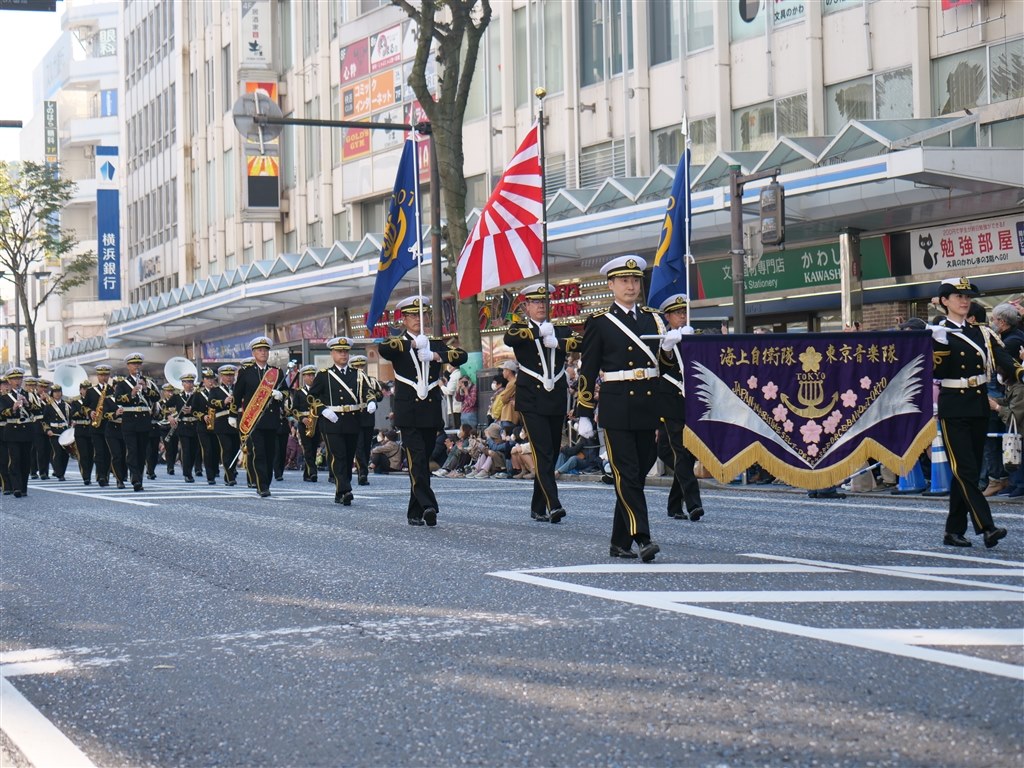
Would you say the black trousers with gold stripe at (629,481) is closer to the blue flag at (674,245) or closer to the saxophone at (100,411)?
the blue flag at (674,245)

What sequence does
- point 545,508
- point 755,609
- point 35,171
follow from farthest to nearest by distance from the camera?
point 35,171 < point 545,508 < point 755,609

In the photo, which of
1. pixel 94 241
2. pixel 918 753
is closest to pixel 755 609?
pixel 918 753

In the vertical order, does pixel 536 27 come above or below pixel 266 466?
above

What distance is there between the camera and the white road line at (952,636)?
20.3 feet

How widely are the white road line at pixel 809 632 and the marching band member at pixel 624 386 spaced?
1.19 meters

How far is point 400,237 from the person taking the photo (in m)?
18.7

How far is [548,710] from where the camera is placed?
536 cm

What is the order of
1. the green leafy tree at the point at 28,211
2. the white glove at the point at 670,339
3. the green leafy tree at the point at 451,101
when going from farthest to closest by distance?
1. the green leafy tree at the point at 28,211
2. the green leafy tree at the point at 451,101
3. the white glove at the point at 670,339

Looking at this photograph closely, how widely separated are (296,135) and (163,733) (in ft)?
148

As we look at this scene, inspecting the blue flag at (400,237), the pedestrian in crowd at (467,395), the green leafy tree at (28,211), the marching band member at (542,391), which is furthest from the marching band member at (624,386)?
the green leafy tree at (28,211)

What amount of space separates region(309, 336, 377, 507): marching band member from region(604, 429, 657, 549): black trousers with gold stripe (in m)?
6.96

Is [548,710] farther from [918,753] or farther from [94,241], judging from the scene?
[94,241]

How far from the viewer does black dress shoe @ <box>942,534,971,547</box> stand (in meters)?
10.1

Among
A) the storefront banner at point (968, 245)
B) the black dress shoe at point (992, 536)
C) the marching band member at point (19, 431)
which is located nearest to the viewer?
the black dress shoe at point (992, 536)
